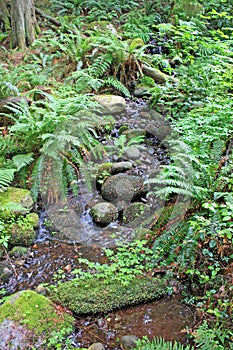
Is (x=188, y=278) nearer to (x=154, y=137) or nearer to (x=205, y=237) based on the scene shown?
(x=205, y=237)

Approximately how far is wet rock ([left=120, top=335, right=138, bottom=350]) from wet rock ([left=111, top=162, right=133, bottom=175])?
2.78 metres

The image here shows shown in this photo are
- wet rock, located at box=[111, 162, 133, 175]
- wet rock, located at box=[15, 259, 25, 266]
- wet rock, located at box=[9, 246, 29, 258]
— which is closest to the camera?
wet rock, located at box=[15, 259, 25, 266]

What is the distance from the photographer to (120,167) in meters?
5.60

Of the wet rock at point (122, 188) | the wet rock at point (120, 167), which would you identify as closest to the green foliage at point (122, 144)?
the wet rock at point (120, 167)

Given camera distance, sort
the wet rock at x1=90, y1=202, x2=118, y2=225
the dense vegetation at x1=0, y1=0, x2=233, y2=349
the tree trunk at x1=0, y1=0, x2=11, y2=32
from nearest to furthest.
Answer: the dense vegetation at x1=0, y1=0, x2=233, y2=349 → the wet rock at x1=90, y1=202, x2=118, y2=225 → the tree trunk at x1=0, y1=0, x2=11, y2=32

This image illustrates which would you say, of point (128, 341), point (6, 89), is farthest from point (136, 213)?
point (6, 89)

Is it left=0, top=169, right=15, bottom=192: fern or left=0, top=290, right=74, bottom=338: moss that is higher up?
left=0, top=169, right=15, bottom=192: fern

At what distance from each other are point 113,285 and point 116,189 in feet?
5.54

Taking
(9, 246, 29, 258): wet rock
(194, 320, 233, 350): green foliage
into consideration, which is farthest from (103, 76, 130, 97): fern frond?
(194, 320, 233, 350): green foliage

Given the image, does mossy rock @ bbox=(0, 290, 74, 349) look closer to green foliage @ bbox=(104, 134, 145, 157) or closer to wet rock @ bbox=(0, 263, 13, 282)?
wet rock @ bbox=(0, 263, 13, 282)

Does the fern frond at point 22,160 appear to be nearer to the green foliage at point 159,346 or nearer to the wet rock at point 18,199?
the wet rock at point 18,199

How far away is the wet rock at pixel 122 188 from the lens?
511 cm

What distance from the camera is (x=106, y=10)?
11156 millimetres

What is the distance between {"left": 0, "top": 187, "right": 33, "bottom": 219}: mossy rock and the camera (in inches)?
179
